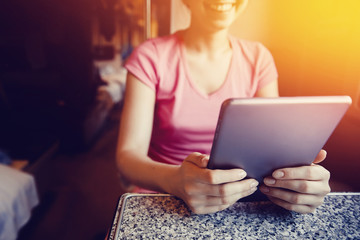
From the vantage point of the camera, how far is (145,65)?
0.90 m

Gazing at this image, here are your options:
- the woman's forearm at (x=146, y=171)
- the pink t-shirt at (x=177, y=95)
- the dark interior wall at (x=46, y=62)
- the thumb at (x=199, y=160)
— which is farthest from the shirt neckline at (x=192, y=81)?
the dark interior wall at (x=46, y=62)

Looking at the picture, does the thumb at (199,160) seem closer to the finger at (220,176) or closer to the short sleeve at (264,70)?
the finger at (220,176)

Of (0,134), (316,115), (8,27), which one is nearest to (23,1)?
(8,27)

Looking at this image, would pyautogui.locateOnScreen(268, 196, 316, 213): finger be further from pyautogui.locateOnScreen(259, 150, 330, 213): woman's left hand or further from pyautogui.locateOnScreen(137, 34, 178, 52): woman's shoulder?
pyautogui.locateOnScreen(137, 34, 178, 52): woman's shoulder

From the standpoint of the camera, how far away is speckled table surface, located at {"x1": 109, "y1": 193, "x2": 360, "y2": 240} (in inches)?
19.4

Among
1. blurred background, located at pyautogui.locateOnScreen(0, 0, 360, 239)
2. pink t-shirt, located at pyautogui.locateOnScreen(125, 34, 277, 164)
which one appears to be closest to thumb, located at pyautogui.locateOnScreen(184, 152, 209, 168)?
pink t-shirt, located at pyautogui.locateOnScreen(125, 34, 277, 164)

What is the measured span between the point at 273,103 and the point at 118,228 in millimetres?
382

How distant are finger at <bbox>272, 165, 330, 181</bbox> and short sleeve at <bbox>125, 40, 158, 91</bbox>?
557 mm

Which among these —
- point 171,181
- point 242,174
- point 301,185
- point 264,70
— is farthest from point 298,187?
point 264,70

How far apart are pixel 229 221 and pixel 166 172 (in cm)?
19

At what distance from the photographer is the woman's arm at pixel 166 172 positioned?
0.49 metres

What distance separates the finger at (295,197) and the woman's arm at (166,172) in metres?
0.05

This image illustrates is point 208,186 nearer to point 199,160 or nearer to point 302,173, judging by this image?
point 199,160

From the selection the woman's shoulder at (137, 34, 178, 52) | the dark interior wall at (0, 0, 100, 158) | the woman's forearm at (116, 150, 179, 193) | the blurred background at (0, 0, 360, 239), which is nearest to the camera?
the woman's forearm at (116, 150, 179, 193)
